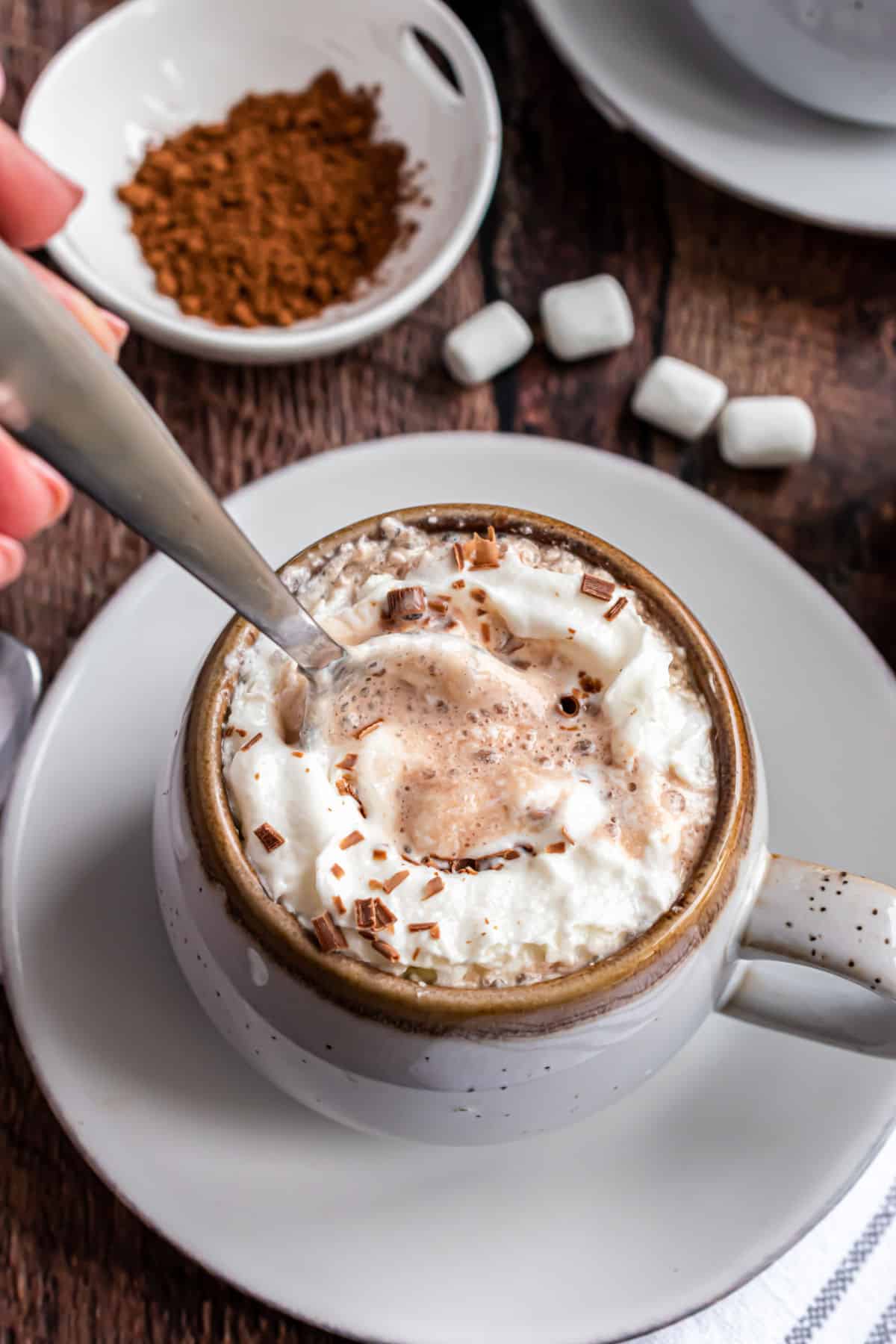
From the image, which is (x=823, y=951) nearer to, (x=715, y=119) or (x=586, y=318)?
(x=586, y=318)

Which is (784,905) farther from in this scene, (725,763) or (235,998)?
(235,998)

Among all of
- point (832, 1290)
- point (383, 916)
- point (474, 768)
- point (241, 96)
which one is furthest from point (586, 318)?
point (832, 1290)

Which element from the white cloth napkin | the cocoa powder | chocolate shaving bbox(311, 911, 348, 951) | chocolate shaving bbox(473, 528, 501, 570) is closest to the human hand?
the cocoa powder

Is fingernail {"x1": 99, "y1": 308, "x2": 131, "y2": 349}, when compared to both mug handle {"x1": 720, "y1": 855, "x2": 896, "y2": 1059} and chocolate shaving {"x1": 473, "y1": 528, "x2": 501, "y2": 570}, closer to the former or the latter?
chocolate shaving {"x1": 473, "y1": 528, "x2": 501, "y2": 570}

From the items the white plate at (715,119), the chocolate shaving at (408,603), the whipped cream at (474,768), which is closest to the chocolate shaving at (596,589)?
the whipped cream at (474,768)

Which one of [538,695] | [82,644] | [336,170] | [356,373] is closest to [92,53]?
[336,170]

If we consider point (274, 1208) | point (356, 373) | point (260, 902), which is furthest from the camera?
point (356, 373)
